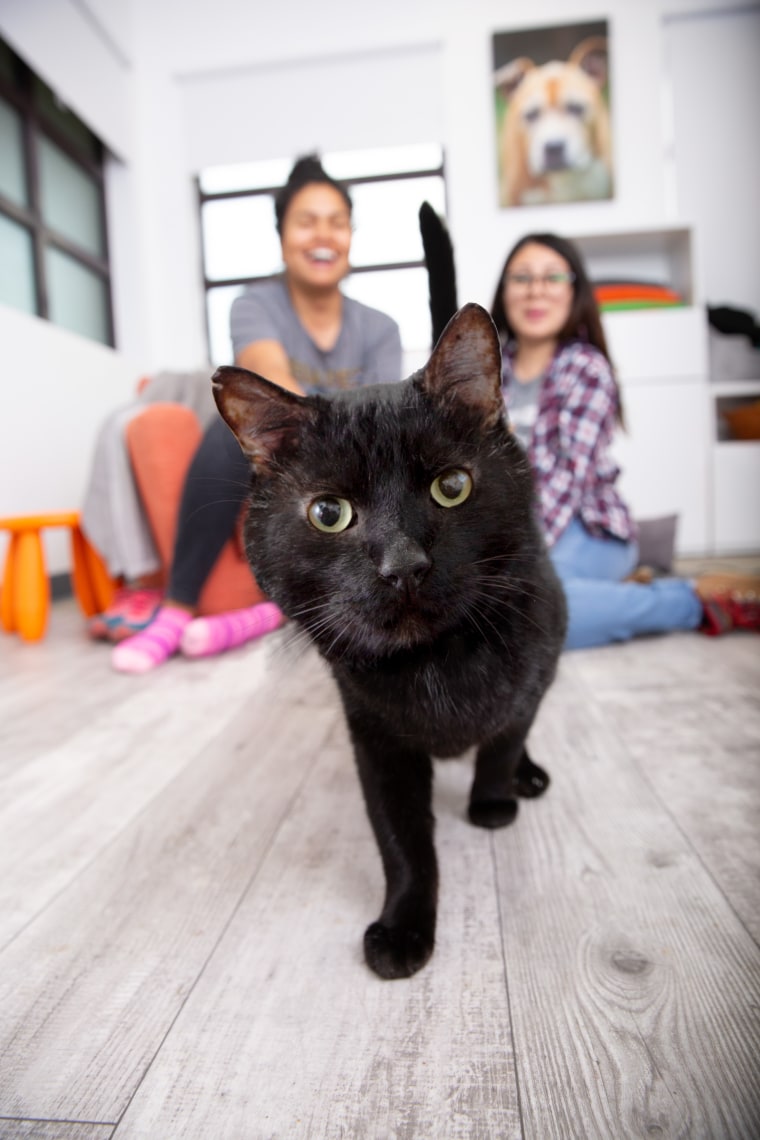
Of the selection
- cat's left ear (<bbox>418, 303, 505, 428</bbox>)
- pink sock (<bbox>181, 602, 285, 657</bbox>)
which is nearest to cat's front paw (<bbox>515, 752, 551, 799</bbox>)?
cat's left ear (<bbox>418, 303, 505, 428</bbox>)

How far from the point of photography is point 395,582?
1.97 feet

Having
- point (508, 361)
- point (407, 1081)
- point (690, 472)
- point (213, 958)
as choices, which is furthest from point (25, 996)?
point (690, 472)

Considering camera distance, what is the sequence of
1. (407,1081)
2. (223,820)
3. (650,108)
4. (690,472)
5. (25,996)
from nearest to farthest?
(407,1081), (25,996), (223,820), (690,472), (650,108)

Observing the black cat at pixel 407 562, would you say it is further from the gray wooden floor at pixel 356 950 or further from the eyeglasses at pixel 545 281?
the eyeglasses at pixel 545 281

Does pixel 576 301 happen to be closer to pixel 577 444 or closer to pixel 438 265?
pixel 577 444

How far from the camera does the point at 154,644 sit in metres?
1.98

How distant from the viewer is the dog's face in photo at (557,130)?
4.07 meters

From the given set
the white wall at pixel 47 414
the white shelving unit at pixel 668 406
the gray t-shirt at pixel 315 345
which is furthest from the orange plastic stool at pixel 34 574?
the white shelving unit at pixel 668 406

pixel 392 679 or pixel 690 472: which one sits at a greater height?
pixel 690 472

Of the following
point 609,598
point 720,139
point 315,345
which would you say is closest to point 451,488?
point 315,345

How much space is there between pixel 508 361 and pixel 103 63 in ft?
11.0

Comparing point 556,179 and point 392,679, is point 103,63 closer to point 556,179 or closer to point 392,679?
point 556,179

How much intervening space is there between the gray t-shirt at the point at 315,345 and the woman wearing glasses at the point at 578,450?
0.59 meters

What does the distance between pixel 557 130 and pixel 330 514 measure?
4306 mm
